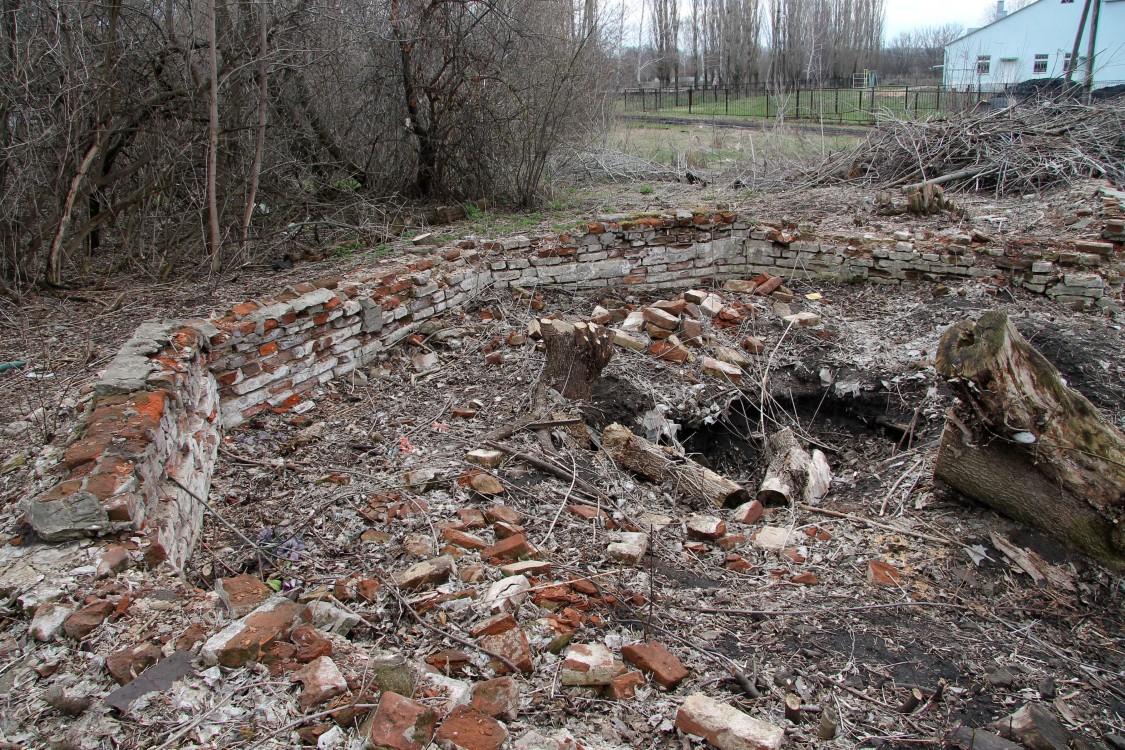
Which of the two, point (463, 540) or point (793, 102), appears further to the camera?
point (793, 102)

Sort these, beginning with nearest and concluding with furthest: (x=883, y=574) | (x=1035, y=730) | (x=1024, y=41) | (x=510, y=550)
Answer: (x=1035, y=730), (x=510, y=550), (x=883, y=574), (x=1024, y=41)

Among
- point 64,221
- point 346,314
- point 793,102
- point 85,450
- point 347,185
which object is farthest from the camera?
point 793,102

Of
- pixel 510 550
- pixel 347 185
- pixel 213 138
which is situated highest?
pixel 213 138

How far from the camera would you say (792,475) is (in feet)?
13.3

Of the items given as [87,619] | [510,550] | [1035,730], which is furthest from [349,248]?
[1035,730]

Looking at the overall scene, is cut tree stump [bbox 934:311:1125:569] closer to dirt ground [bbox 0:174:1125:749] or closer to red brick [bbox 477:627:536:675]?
dirt ground [bbox 0:174:1125:749]

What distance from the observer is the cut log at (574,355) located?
4.28 metres

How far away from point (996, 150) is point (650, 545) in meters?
8.78

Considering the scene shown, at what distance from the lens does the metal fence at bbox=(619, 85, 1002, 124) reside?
18984mm

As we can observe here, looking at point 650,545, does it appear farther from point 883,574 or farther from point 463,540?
point 883,574

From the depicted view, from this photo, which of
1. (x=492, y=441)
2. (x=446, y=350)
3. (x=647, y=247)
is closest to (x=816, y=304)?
(x=647, y=247)

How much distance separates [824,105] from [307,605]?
76.3ft

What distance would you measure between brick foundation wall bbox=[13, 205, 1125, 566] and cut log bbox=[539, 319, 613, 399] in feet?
5.08

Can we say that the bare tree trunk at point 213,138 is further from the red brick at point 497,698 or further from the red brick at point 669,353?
the red brick at point 497,698
